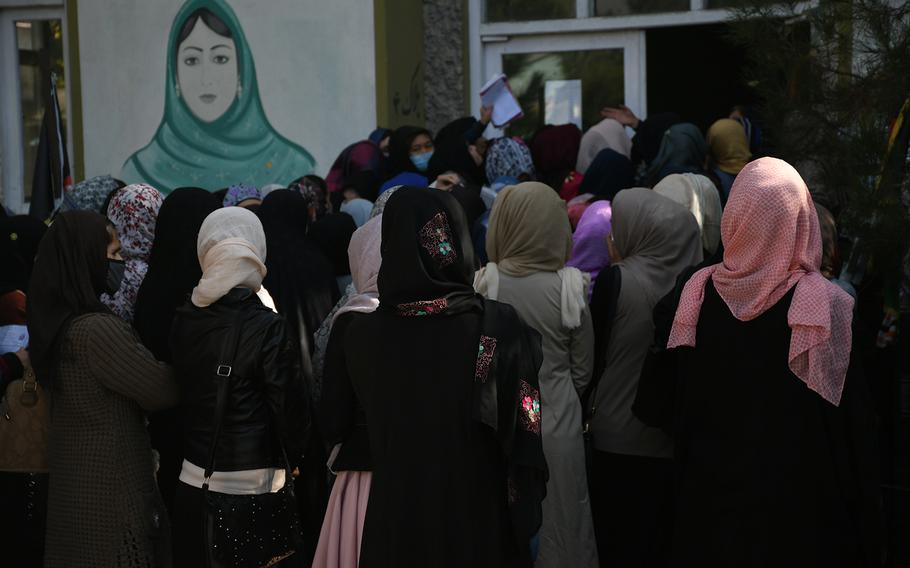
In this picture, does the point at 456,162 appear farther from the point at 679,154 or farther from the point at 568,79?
the point at 568,79

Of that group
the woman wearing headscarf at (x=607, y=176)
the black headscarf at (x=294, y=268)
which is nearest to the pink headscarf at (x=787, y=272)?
the black headscarf at (x=294, y=268)

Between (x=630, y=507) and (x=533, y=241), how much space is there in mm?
1026

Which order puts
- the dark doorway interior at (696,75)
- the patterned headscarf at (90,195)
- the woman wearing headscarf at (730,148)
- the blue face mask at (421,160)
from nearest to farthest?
the patterned headscarf at (90,195) → the woman wearing headscarf at (730,148) → the blue face mask at (421,160) → the dark doorway interior at (696,75)

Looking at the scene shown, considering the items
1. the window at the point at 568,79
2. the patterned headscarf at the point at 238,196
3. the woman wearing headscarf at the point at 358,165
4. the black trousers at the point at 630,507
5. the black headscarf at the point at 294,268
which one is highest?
the window at the point at 568,79

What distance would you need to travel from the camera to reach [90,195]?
5.27 m

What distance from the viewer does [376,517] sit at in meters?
2.84

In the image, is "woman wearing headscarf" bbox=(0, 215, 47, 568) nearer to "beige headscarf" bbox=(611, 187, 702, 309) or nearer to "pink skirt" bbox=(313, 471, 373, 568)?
"pink skirt" bbox=(313, 471, 373, 568)

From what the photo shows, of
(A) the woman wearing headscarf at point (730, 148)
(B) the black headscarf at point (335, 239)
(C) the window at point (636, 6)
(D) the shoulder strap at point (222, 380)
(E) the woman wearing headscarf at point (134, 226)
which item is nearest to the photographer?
(D) the shoulder strap at point (222, 380)

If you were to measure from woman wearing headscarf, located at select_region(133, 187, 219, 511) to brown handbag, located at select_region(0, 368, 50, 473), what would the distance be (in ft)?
1.35

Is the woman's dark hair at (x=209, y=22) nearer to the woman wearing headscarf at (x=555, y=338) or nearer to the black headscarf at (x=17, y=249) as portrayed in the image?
the black headscarf at (x=17, y=249)

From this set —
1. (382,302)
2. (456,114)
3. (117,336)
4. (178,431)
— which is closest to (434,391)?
(382,302)

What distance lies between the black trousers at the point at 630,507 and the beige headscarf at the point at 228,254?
4.71 feet

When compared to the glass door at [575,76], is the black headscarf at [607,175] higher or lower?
lower

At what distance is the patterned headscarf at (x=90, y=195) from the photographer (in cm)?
526
